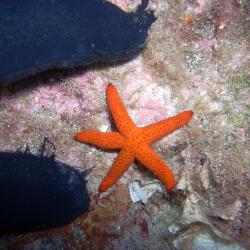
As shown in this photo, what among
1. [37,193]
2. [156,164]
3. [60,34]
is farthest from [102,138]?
[60,34]

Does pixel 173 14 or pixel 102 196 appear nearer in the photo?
pixel 173 14

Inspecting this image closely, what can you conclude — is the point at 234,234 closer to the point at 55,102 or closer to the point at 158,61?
the point at 158,61

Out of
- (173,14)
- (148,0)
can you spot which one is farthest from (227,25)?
(148,0)

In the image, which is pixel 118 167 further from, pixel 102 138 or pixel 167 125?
pixel 167 125

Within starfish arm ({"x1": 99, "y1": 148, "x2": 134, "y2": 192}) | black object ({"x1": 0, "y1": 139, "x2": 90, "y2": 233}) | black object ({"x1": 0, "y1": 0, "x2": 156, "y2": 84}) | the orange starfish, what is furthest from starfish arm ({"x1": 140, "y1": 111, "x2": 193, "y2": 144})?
black object ({"x1": 0, "y1": 139, "x2": 90, "y2": 233})

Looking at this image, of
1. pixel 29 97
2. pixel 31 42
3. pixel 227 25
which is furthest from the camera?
pixel 29 97

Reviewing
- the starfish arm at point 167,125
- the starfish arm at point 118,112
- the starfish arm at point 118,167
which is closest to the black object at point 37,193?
the starfish arm at point 118,167

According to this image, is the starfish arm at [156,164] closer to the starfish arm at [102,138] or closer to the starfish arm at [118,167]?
the starfish arm at [118,167]
